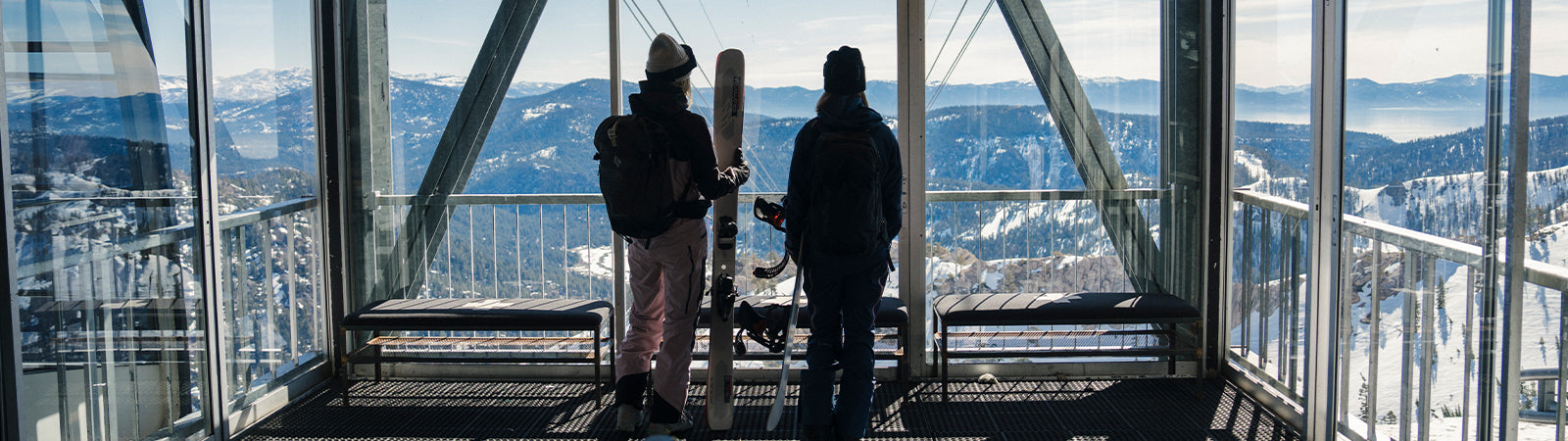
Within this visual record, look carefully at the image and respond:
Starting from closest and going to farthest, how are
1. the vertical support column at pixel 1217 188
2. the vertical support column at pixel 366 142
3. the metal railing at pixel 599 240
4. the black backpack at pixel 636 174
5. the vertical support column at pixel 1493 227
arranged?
1. the vertical support column at pixel 1493 227
2. the black backpack at pixel 636 174
3. the vertical support column at pixel 1217 188
4. the vertical support column at pixel 366 142
5. the metal railing at pixel 599 240

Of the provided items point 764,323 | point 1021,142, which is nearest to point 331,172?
point 764,323

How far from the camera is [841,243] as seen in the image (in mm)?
2898

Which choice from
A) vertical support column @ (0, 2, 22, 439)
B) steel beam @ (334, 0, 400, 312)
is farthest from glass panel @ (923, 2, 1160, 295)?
vertical support column @ (0, 2, 22, 439)

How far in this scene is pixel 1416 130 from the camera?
8.44ft

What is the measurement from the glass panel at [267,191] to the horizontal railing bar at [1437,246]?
136 inches

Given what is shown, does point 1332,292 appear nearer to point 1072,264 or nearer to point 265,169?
point 1072,264

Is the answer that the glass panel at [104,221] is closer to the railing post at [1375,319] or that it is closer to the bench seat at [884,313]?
the bench seat at [884,313]

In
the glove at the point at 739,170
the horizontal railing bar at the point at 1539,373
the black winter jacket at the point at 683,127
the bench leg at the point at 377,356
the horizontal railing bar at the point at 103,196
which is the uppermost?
the black winter jacket at the point at 683,127

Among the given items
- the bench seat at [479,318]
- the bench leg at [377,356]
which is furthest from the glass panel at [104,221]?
the bench leg at [377,356]

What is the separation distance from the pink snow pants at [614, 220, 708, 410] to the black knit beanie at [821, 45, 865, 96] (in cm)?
67

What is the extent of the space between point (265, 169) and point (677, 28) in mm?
1554

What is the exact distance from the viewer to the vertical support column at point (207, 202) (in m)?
3.09

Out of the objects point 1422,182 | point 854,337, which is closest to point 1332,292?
point 1422,182

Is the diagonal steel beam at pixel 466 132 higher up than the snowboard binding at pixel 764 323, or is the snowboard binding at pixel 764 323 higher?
the diagonal steel beam at pixel 466 132
